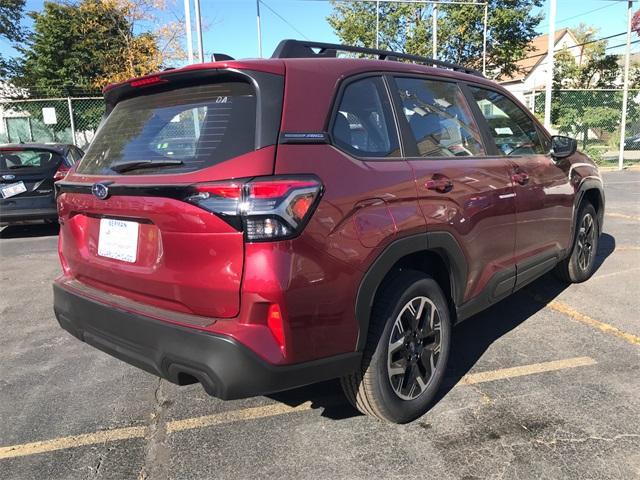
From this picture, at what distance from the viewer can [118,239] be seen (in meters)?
2.53

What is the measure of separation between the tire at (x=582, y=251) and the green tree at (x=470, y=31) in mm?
21110

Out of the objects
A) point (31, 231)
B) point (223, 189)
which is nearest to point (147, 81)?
point (223, 189)

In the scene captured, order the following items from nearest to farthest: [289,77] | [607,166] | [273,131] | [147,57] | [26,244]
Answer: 1. [273,131]
2. [289,77]
3. [26,244]
4. [607,166]
5. [147,57]

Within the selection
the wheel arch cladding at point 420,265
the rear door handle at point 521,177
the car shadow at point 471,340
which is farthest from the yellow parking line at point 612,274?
the wheel arch cladding at point 420,265

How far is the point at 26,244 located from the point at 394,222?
7.31m

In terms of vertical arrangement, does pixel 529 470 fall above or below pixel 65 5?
below

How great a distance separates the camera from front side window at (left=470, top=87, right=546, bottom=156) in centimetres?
365

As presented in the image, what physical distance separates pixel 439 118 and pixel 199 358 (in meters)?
1.97

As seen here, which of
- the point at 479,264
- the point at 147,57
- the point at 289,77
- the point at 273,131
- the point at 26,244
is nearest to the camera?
the point at 273,131

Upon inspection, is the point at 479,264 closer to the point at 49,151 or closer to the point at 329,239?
the point at 329,239

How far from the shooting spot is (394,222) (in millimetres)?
2502

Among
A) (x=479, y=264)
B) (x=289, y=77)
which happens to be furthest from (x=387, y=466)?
(x=289, y=77)

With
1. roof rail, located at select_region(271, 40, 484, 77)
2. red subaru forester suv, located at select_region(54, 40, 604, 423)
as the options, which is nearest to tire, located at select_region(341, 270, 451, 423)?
red subaru forester suv, located at select_region(54, 40, 604, 423)

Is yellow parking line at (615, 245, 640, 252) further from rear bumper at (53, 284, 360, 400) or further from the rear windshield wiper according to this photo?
the rear windshield wiper
